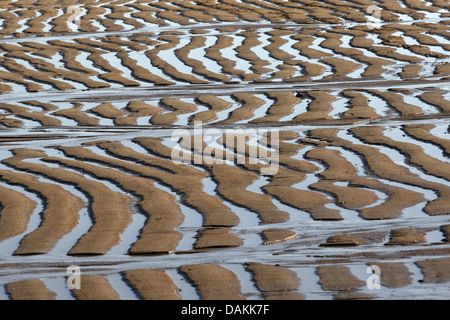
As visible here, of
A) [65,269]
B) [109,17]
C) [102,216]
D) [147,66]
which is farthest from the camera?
[109,17]

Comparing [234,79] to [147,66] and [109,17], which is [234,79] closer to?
[147,66]

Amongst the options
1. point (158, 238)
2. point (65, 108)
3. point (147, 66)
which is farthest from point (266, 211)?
point (147, 66)

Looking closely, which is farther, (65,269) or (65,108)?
(65,108)

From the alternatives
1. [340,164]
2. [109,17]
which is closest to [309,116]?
[340,164]

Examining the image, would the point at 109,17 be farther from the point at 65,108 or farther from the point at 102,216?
the point at 102,216

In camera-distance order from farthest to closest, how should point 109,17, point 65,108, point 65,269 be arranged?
point 109,17, point 65,108, point 65,269
